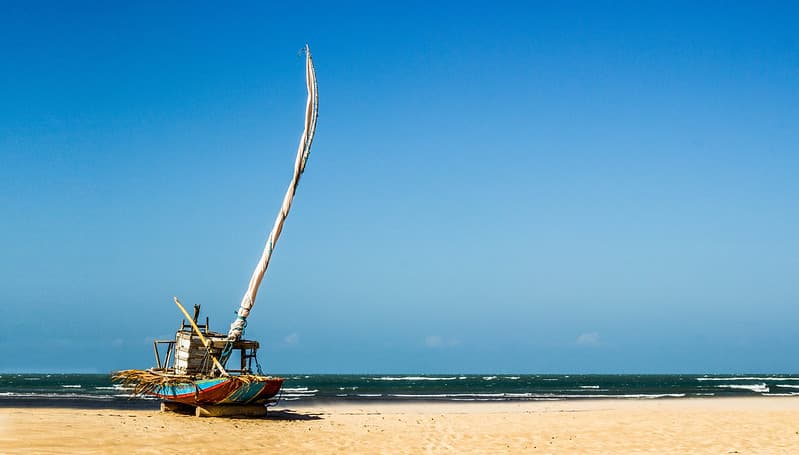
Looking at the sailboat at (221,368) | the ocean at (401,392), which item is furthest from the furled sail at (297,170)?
the ocean at (401,392)

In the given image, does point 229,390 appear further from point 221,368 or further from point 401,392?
point 401,392

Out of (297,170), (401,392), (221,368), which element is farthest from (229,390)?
(401,392)

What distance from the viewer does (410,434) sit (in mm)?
20594

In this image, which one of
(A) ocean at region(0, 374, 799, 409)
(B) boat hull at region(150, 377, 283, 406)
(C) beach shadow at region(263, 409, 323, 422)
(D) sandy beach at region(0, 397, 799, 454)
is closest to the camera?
(D) sandy beach at region(0, 397, 799, 454)

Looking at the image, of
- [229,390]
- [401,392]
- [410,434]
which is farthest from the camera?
[401,392]

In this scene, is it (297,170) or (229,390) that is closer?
(229,390)

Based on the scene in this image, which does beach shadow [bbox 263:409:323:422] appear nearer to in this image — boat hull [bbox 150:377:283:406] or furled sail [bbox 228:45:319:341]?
boat hull [bbox 150:377:283:406]

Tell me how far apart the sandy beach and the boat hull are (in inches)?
26.5

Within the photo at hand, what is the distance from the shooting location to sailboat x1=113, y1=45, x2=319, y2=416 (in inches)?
920

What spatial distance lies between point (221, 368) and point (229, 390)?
1.06 meters

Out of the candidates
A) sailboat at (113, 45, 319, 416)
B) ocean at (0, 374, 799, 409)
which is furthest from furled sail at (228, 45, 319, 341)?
ocean at (0, 374, 799, 409)

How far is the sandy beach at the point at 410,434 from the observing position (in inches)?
676

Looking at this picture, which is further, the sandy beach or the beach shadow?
the beach shadow

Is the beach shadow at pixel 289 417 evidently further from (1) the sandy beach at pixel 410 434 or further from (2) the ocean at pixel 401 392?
(2) the ocean at pixel 401 392
